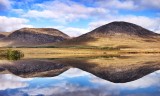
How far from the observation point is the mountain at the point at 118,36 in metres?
134

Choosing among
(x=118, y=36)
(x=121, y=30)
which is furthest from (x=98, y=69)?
(x=121, y=30)

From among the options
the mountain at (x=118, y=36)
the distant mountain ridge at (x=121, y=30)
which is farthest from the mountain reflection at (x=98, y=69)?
the distant mountain ridge at (x=121, y=30)

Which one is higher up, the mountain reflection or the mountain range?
the mountain range

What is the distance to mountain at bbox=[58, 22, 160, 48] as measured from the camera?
134 meters

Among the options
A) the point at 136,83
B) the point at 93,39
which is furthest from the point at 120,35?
the point at 136,83

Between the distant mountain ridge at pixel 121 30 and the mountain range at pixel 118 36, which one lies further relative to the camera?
the distant mountain ridge at pixel 121 30

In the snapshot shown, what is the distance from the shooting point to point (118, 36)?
5517 inches

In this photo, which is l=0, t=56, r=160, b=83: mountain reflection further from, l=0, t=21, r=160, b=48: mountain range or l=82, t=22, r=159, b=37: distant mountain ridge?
l=82, t=22, r=159, b=37: distant mountain ridge

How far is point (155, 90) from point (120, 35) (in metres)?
122

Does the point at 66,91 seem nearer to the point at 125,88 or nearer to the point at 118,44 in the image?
the point at 125,88

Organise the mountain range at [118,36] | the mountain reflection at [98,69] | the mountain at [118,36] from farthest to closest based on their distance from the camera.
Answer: the mountain range at [118,36], the mountain at [118,36], the mountain reflection at [98,69]

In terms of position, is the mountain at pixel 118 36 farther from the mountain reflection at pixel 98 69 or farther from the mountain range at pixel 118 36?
the mountain reflection at pixel 98 69

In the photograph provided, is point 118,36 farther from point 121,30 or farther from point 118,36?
point 121,30

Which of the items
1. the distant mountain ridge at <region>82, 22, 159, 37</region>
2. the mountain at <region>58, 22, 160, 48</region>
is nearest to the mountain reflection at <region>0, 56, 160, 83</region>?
the mountain at <region>58, 22, 160, 48</region>
